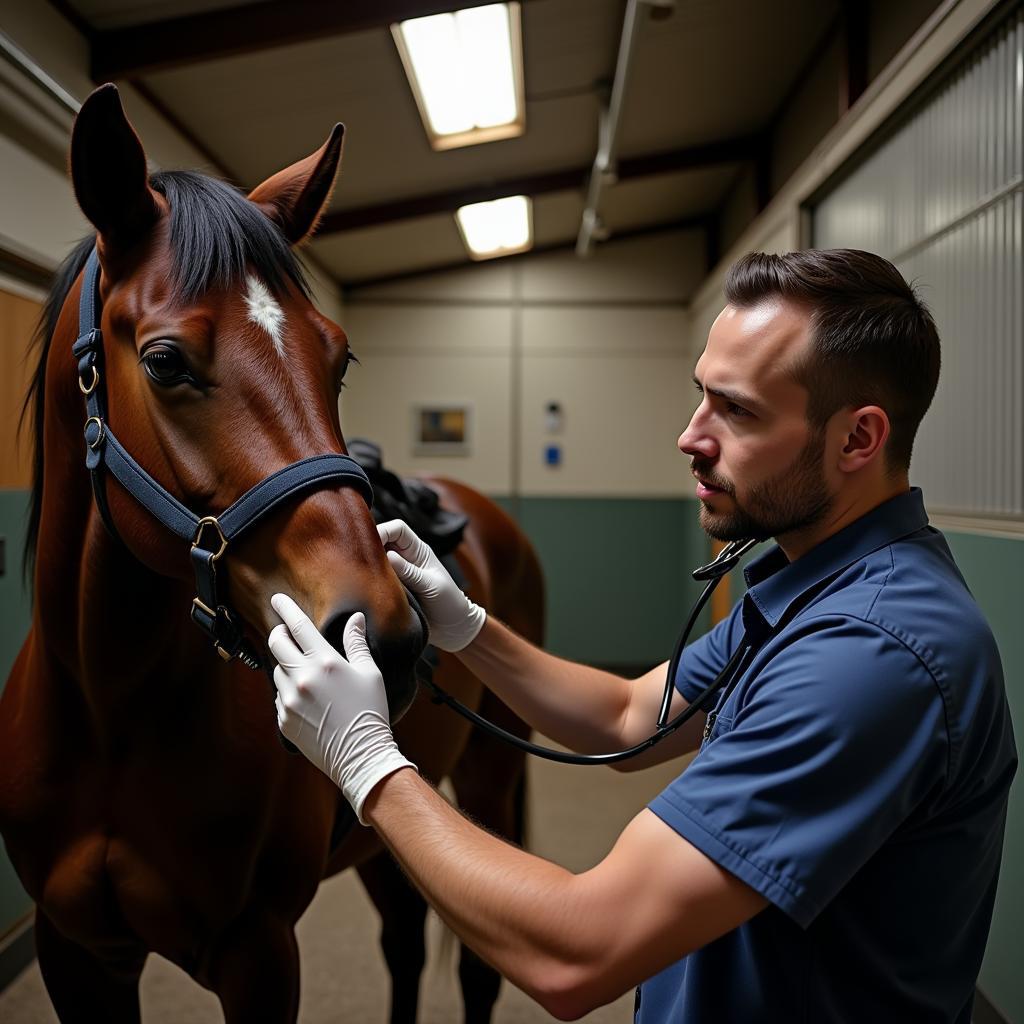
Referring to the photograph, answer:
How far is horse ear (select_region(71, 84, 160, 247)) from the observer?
0.89 meters

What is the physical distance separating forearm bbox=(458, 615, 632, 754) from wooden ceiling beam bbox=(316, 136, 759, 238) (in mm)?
3741

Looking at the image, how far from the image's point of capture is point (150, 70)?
2.56 m

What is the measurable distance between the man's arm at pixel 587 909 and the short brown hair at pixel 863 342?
43 cm

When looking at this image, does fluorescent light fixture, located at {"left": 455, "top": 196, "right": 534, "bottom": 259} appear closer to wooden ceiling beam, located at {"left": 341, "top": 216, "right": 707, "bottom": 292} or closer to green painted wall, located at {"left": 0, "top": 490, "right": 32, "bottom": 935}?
wooden ceiling beam, located at {"left": 341, "top": 216, "right": 707, "bottom": 292}

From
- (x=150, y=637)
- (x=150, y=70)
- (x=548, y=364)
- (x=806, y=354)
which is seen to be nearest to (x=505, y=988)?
(x=150, y=637)

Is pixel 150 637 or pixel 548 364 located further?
pixel 548 364

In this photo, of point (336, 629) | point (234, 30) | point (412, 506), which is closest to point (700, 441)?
point (336, 629)

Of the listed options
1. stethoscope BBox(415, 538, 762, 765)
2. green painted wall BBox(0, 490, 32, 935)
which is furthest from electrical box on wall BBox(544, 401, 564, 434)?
stethoscope BBox(415, 538, 762, 765)

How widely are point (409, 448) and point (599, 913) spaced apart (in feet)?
17.3

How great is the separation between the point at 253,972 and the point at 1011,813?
146cm

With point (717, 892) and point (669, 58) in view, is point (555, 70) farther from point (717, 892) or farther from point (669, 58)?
point (717, 892)

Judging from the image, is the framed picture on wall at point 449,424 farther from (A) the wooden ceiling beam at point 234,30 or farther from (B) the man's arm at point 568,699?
(B) the man's arm at point 568,699

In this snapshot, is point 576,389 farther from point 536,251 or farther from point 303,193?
point 303,193

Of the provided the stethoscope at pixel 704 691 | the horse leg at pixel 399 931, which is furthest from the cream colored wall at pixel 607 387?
the stethoscope at pixel 704 691
